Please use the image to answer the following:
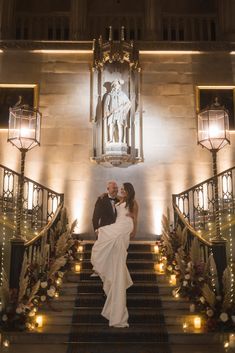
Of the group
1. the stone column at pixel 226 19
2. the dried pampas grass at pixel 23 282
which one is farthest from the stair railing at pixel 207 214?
the stone column at pixel 226 19

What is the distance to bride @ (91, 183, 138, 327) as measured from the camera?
7.45 metres

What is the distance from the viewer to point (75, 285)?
873cm

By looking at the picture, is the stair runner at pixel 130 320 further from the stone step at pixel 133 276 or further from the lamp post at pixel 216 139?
the lamp post at pixel 216 139

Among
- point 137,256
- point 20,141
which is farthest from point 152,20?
point 137,256

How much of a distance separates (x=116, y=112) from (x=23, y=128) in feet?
14.1

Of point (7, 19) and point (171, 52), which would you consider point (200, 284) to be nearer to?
point (171, 52)

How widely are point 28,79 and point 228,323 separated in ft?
28.6

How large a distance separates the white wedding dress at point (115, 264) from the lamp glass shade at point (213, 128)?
6.26ft

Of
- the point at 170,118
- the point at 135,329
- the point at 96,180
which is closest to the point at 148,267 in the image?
the point at 135,329

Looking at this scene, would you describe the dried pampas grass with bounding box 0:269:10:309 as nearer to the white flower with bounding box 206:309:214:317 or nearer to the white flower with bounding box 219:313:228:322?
the white flower with bounding box 206:309:214:317

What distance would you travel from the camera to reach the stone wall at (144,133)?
41.1 feet

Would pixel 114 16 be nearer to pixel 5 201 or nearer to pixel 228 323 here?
pixel 5 201

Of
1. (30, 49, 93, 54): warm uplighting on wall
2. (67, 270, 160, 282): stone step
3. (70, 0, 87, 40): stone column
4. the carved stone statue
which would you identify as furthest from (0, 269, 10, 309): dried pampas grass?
(70, 0, 87, 40): stone column

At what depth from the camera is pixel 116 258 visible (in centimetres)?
768
